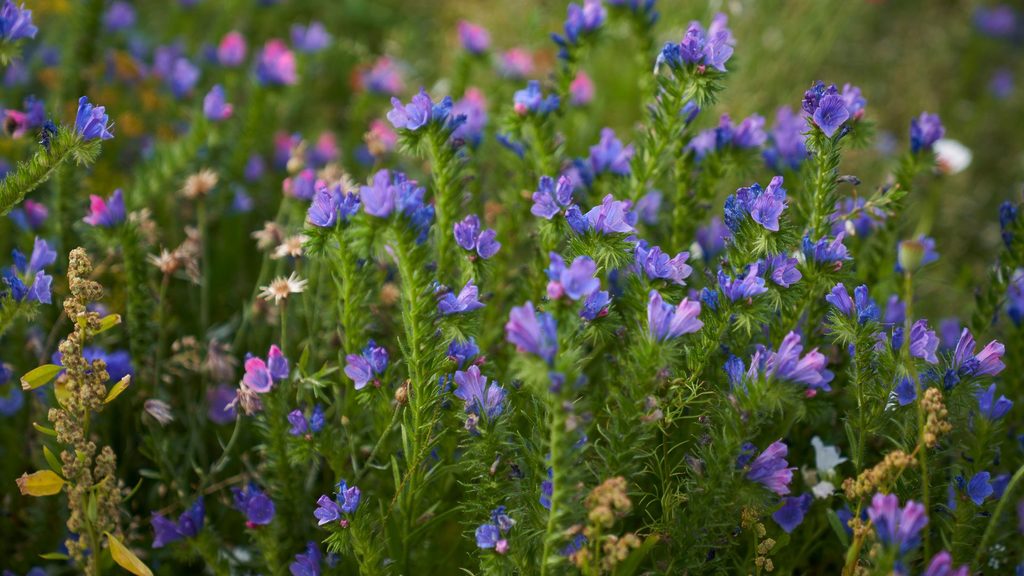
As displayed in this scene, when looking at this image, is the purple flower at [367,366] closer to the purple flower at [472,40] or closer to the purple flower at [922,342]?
the purple flower at [922,342]

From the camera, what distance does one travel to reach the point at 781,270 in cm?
161

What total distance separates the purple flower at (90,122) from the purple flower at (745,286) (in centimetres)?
123

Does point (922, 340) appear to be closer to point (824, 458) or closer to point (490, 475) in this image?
point (824, 458)

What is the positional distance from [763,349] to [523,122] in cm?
81

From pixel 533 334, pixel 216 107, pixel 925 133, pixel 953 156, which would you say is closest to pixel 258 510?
pixel 533 334

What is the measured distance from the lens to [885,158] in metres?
3.86

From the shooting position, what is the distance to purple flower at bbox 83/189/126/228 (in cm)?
202

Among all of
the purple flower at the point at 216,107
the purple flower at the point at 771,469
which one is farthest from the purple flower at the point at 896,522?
the purple flower at the point at 216,107

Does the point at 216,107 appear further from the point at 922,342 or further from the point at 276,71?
the point at 922,342

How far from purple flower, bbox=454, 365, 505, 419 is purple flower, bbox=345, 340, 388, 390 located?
0.64 ft

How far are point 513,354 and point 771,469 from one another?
58 centimetres

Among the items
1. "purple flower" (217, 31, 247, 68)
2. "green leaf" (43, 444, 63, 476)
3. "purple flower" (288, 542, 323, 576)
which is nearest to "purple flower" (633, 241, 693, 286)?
"purple flower" (288, 542, 323, 576)

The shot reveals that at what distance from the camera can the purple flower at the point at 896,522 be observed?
1319mm

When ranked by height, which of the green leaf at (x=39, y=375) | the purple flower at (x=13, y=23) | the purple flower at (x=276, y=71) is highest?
the purple flower at (x=276, y=71)
